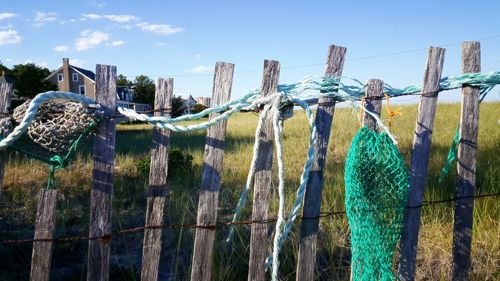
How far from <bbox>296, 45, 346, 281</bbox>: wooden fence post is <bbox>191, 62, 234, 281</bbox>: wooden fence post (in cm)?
50

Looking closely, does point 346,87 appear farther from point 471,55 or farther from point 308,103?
point 471,55

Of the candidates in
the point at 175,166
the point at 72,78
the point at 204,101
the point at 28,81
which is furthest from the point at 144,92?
the point at 204,101

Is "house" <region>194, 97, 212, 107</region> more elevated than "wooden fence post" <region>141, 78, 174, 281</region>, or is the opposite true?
"house" <region>194, 97, 212, 107</region>

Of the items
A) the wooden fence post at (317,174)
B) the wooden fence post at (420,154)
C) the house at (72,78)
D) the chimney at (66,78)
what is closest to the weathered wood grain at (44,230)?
the wooden fence post at (317,174)

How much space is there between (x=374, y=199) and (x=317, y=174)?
33cm

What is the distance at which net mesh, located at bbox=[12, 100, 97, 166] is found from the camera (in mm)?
1918

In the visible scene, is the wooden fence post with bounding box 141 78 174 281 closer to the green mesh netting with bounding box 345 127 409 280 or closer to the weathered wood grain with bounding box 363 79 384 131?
the green mesh netting with bounding box 345 127 409 280

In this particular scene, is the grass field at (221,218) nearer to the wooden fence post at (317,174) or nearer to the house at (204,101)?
the wooden fence post at (317,174)

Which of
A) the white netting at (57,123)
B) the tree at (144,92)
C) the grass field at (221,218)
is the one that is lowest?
the grass field at (221,218)

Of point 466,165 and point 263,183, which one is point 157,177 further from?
point 466,165

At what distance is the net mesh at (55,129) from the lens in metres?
1.92

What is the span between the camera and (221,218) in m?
4.23

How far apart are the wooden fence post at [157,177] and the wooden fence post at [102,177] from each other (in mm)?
200

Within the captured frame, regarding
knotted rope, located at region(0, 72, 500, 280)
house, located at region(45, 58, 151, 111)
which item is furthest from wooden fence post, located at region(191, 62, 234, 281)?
house, located at region(45, 58, 151, 111)
